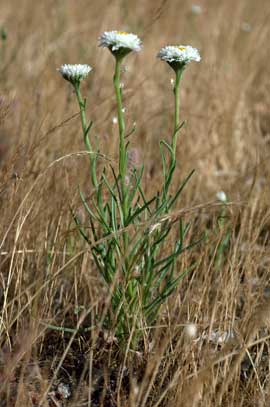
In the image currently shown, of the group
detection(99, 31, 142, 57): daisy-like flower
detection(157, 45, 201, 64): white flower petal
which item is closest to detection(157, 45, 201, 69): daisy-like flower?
detection(157, 45, 201, 64): white flower petal

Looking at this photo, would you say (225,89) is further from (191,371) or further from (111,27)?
(191,371)

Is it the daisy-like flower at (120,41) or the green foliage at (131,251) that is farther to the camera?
the green foliage at (131,251)

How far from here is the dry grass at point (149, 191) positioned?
184 cm

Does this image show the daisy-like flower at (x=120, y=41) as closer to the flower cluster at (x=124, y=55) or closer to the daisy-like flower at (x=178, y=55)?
the flower cluster at (x=124, y=55)

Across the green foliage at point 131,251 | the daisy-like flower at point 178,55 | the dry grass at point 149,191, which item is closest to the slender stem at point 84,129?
the green foliage at point 131,251

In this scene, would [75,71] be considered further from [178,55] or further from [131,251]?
[131,251]

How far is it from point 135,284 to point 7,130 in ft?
4.46

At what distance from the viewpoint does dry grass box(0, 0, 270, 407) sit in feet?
6.05

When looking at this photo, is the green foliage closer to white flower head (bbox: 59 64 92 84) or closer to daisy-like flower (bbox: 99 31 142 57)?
white flower head (bbox: 59 64 92 84)

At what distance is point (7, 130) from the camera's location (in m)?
3.08

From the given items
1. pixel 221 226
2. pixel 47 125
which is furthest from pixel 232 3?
pixel 221 226

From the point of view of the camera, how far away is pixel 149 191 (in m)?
2.74

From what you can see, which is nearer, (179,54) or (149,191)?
(179,54)

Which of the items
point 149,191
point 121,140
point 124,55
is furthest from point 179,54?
point 149,191
